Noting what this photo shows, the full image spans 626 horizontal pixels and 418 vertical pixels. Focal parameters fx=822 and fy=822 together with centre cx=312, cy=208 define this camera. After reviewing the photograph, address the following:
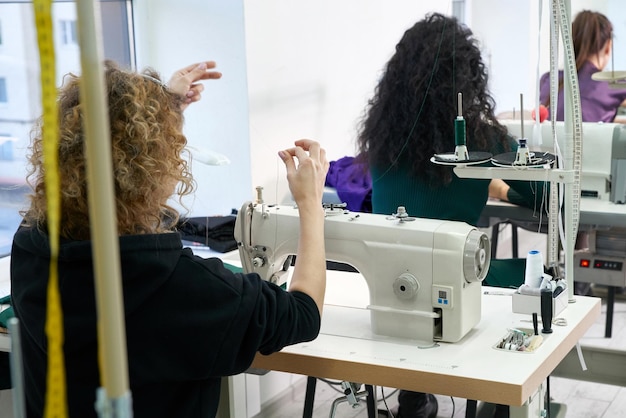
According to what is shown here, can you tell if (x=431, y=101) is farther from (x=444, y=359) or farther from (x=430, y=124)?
(x=444, y=359)

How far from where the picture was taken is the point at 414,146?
95.3 inches

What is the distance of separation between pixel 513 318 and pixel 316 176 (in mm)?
567

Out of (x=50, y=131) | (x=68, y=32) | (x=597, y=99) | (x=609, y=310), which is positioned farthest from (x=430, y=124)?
(x=597, y=99)

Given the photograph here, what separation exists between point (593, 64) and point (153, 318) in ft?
11.2

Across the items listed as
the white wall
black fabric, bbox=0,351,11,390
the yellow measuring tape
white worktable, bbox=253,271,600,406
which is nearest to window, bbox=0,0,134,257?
the white wall

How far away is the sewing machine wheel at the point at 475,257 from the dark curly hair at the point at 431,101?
73cm

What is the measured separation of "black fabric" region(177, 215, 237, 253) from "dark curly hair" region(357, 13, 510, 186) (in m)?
0.49

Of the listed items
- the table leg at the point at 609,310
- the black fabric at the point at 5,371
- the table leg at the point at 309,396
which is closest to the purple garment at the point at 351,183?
the table leg at the point at 309,396

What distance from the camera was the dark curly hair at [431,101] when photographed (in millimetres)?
2420

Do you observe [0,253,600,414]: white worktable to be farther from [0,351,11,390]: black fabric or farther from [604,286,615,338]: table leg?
[604,286,615,338]: table leg

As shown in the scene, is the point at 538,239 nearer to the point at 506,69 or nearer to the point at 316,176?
the point at 506,69

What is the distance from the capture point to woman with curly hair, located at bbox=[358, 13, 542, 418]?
7.93ft

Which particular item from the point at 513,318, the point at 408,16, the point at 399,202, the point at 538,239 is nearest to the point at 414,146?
the point at 399,202

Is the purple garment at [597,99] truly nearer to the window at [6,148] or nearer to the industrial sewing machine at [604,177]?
the industrial sewing machine at [604,177]
